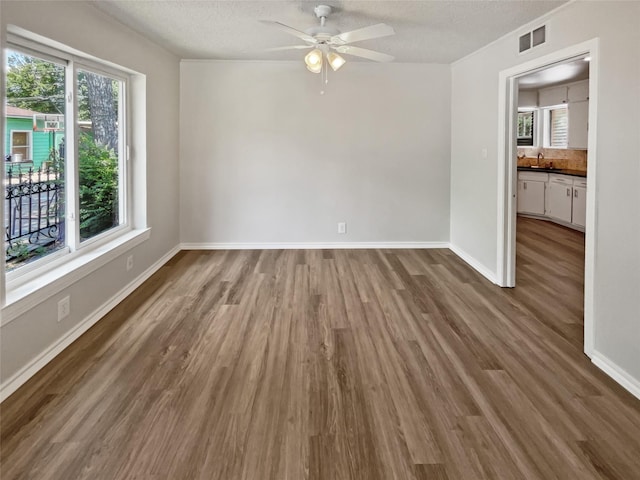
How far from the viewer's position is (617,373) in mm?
2727

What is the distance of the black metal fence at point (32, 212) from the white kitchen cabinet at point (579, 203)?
7.22m

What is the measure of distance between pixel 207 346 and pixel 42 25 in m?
2.27

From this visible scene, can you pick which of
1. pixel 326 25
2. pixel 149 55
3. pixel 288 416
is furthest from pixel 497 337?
pixel 149 55

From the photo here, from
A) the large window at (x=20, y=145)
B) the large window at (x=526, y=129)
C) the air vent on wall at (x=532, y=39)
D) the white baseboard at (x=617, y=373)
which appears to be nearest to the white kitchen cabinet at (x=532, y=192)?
the large window at (x=526, y=129)

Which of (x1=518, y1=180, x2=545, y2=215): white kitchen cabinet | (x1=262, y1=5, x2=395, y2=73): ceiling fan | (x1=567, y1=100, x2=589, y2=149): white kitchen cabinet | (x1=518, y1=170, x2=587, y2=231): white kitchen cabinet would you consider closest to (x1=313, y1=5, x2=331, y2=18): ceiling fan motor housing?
(x1=262, y1=5, x2=395, y2=73): ceiling fan

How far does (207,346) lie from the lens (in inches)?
126

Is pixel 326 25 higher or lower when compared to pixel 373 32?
higher

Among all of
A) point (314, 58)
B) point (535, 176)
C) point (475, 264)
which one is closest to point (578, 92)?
point (535, 176)

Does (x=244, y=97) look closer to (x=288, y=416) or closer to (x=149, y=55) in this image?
(x=149, y=55)

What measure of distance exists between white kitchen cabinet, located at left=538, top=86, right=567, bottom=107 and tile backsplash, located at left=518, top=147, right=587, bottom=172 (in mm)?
923

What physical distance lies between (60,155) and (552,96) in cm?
811

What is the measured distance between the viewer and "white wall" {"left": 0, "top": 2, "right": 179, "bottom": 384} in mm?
2668

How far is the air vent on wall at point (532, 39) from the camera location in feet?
12.2

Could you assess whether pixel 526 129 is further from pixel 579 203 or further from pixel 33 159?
pixel 33 159
